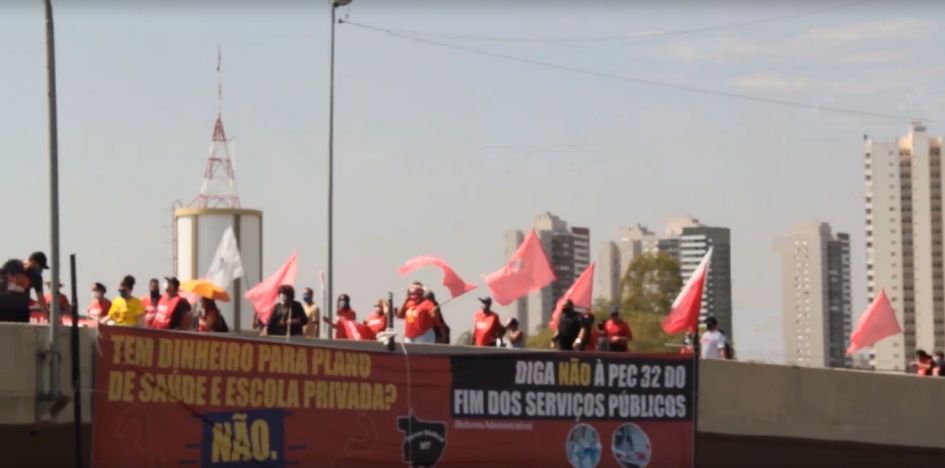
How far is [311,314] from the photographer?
1775 cm

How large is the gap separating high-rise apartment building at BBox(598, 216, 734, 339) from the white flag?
124216mm

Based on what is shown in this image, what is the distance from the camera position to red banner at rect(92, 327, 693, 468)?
13695 millimetres

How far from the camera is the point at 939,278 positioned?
13475cm

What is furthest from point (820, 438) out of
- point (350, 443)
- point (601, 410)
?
point (350, 443)

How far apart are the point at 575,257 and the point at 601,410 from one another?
13311 cm

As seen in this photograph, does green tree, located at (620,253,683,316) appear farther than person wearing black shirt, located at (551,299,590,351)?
Yes

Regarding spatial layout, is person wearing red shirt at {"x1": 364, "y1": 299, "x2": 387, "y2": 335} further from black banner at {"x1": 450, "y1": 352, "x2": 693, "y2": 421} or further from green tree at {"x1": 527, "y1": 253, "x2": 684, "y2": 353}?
green tree at {"x1": 527, "y1": 253, "x2": 684, "y2": 353}

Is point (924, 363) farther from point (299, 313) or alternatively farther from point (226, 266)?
point (226, 266)

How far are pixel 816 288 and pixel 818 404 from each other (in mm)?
168167

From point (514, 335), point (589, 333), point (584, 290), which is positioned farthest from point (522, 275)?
point (589, 333)

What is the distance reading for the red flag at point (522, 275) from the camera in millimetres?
20766

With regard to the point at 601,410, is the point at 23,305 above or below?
above

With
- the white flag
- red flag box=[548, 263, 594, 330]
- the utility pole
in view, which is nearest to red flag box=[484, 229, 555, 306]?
red flag box=[548, 263, 594, 330]

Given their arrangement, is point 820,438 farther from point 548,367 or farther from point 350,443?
point 350,443
